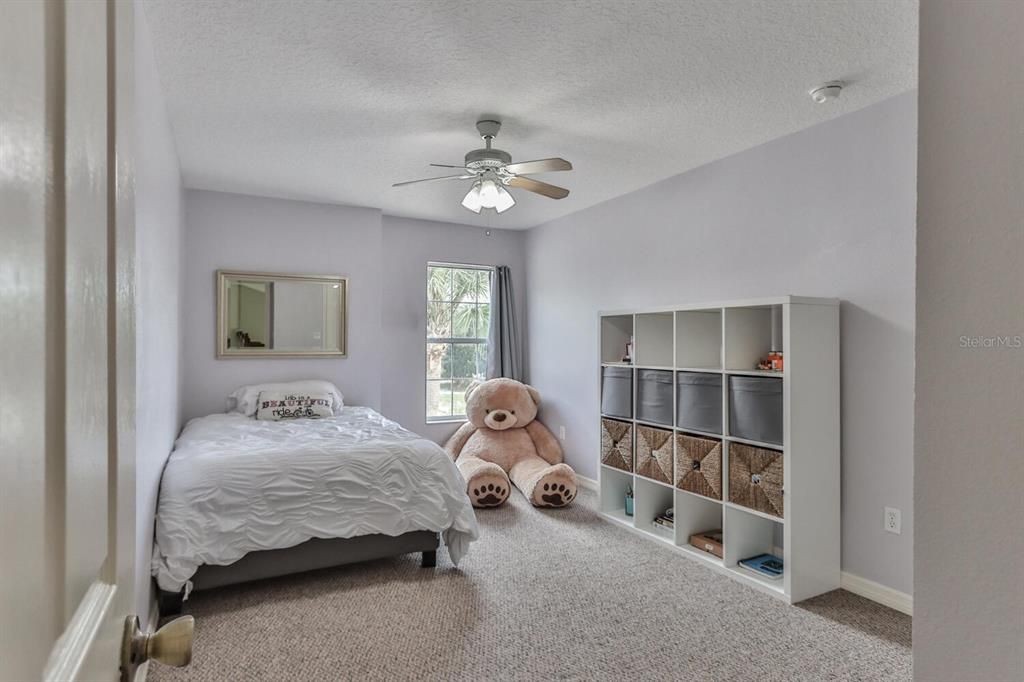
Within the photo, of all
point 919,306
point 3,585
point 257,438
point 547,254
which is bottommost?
point 257,438

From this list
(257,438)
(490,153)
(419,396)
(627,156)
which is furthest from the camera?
(419,396)

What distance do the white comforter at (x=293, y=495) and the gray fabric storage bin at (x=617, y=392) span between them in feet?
4.47

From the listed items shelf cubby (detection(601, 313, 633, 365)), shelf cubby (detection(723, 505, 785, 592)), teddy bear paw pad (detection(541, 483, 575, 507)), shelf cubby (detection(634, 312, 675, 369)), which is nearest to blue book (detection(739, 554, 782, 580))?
shelf cubby (detection(723, 505, 785, 592))

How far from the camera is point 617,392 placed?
3910 mm

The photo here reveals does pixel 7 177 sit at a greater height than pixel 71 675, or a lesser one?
greater

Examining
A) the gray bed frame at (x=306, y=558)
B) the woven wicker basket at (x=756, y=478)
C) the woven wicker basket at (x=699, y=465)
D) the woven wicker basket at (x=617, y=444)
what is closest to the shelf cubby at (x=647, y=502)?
the woven wicker basket at (x=617, y=444)

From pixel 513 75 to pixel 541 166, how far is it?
496 mm

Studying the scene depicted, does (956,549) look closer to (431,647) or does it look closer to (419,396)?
(431,647)

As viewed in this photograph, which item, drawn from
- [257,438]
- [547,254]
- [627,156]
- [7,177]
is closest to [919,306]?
[7,177]

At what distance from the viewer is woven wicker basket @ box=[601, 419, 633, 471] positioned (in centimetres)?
382

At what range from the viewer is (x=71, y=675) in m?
0.45

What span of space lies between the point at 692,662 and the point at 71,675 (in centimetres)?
227

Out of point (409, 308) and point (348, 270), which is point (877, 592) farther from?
point (348, 270)

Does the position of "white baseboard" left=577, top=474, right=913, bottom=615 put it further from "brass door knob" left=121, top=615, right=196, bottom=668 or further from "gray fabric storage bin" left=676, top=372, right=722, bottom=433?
"brass door knob" left=121, top=615, right=196, bottom=668
